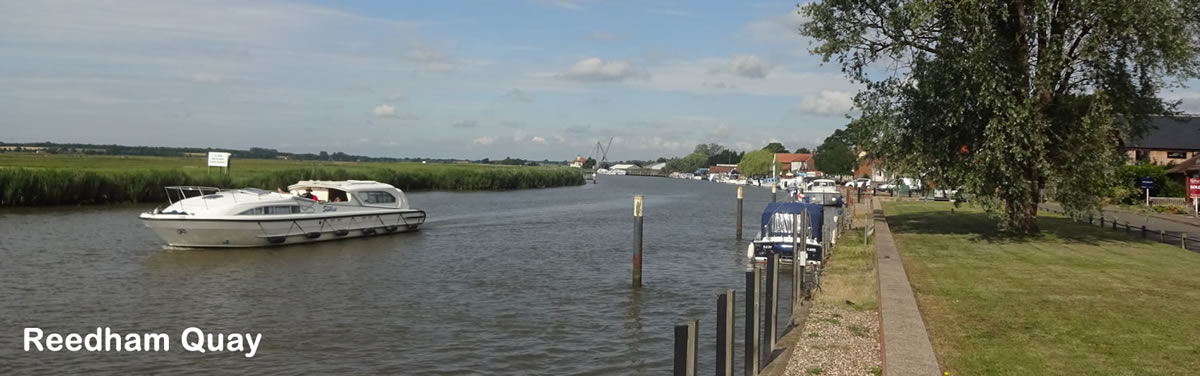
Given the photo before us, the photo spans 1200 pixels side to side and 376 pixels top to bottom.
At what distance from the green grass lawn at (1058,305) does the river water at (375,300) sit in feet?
13.0

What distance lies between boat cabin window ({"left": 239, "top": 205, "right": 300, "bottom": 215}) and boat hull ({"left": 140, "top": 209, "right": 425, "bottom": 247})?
0.44 meters

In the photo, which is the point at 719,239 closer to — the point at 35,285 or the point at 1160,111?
the point at 1160,111

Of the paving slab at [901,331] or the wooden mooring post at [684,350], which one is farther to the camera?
the paving slab at [901,331]

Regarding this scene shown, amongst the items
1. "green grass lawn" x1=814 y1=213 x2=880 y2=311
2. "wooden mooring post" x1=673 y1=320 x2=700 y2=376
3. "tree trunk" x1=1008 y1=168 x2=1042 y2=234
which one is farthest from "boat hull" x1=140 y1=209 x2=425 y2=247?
"wooden mooring post" x1=673 y1=320 x2=700 y2=376

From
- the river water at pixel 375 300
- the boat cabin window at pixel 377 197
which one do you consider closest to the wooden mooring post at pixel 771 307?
the river water at pixel 375 300

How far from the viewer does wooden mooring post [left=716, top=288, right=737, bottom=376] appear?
9.98 meters

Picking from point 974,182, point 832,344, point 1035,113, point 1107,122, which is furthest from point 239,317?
point 1107,122

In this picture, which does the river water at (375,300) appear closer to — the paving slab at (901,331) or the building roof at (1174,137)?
the paving slab at (901,331)

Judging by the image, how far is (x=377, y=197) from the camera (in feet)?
135

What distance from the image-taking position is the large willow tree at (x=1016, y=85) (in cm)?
2491

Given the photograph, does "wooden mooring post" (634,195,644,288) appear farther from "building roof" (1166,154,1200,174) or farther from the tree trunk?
"building roof" (1166,154,1200,174)

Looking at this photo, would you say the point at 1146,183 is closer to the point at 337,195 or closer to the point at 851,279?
the point at 851,279

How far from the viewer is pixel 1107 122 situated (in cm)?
2567

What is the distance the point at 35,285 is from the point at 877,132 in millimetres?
24674
